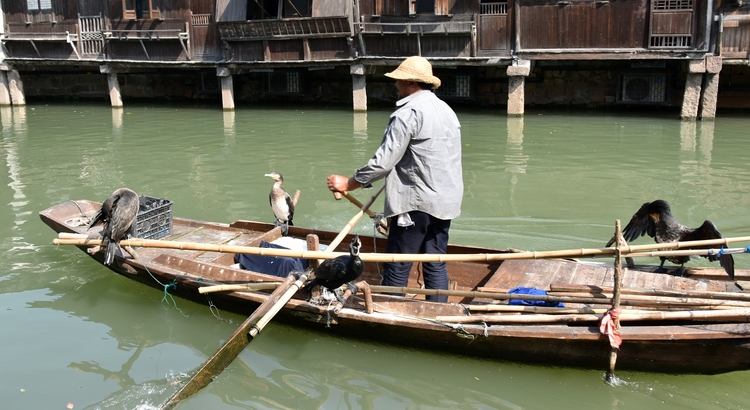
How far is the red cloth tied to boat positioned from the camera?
162 inches

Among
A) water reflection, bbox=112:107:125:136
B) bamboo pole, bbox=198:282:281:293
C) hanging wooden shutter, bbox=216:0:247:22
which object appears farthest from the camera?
hanging wooden shutter, bbox=216:0:247:22

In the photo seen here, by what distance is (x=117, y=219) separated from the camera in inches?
A: 223

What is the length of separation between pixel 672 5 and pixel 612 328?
1361 centimetres

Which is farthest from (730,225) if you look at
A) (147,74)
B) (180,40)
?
(147,74)

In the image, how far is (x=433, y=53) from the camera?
56.9ft

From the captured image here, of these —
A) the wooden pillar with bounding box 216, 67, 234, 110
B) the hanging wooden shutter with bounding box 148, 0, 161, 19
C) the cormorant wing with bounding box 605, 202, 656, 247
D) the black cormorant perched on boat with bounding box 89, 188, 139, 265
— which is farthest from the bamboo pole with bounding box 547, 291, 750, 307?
the hanging wooden shutter with bounding box 148, 0, 161, 19

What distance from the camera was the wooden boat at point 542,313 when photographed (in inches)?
163

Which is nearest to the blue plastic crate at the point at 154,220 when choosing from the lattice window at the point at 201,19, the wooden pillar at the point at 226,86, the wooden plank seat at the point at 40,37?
the wooden pillar at the point at 226,86

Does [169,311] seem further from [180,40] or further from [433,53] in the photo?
[180,40]

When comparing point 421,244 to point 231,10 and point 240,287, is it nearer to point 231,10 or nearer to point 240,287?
point 240,287

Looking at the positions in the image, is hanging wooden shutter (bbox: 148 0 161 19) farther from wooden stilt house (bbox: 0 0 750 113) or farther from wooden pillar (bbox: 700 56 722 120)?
wooden pillar (bbox: 700 56 722 120)

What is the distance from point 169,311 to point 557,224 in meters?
4.68

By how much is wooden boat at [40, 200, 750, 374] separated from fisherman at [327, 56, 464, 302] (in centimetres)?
A: 48

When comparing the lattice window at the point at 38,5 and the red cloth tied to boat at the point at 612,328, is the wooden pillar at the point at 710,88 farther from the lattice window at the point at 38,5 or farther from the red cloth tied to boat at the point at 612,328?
the lattice window at the point at 38,5
